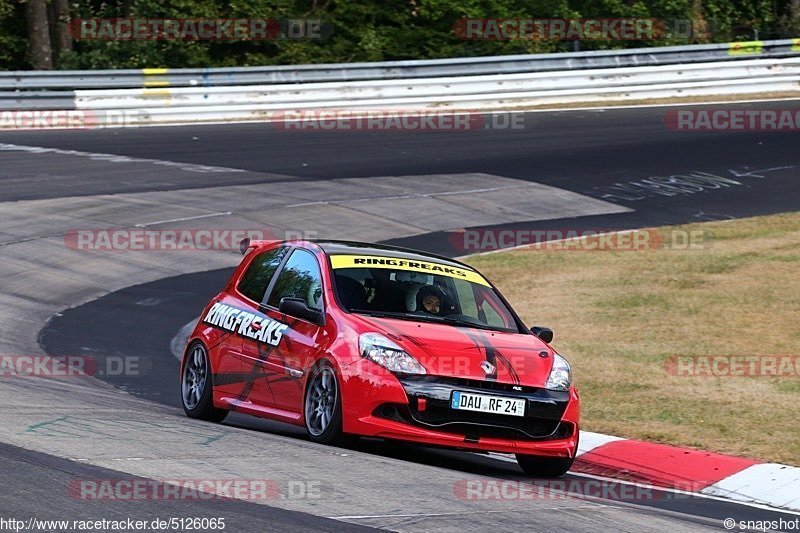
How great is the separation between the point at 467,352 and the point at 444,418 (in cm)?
50

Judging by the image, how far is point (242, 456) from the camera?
799cm

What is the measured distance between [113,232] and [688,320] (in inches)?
322

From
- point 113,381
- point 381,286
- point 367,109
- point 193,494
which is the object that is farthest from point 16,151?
point 193,494

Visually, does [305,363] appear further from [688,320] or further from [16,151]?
[16,151]

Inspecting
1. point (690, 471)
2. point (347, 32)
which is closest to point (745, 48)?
point (347, 32)

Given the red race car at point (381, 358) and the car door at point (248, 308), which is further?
the car door at point (248, 308)

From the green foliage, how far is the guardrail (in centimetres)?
383

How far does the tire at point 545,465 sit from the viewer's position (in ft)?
29.5
